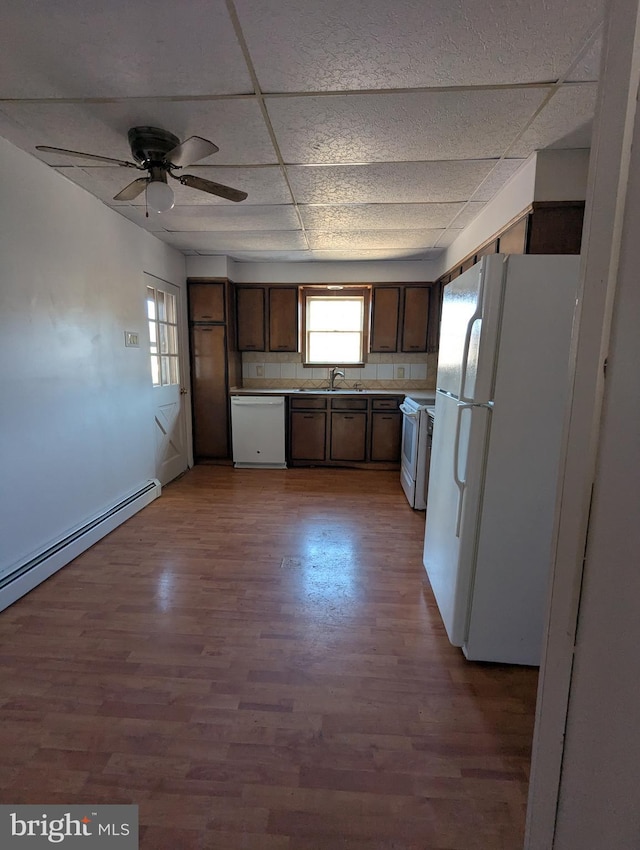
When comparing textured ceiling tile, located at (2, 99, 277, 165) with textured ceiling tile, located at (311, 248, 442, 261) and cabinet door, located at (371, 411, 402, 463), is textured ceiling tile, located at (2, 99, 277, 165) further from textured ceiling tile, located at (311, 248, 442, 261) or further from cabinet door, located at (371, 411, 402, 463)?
cabinet door, located at (371, 411, 402, 463)

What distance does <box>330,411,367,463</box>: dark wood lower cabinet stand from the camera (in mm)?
4477

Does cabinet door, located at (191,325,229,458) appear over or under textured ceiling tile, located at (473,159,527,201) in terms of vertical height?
under

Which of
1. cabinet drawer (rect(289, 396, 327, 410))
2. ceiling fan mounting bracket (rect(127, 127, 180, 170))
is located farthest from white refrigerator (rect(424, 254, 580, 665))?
cabinet drawer (rect(289, 396, 327, 410))

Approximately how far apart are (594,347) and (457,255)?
11.2 feet

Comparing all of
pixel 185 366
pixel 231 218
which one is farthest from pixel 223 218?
pixel 185 366

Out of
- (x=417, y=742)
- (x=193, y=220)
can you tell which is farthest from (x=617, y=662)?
(x=193, y=220)

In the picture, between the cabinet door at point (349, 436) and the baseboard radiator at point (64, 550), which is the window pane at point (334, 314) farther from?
the baseboard radiator at point (64, 550)

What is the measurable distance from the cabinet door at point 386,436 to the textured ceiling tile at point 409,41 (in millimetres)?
3159

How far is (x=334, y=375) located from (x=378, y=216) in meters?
2.08

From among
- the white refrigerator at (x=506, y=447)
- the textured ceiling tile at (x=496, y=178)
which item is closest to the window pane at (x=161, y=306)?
the textured ceiling tile at (x=496, y=178)

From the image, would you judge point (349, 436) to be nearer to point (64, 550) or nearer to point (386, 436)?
point (386, 436)

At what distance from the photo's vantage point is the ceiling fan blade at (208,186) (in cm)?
199

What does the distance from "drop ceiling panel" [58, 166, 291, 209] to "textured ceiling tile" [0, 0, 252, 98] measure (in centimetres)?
71

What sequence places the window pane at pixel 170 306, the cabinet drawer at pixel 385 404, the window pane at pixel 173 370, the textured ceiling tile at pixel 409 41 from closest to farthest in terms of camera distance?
1. the textured ceiling tile at pixel 409 41
2. the window pane at pixel 170 306
3. the window pane at pixel 173 370
4. the cabinet drawer at pixel 385 404
